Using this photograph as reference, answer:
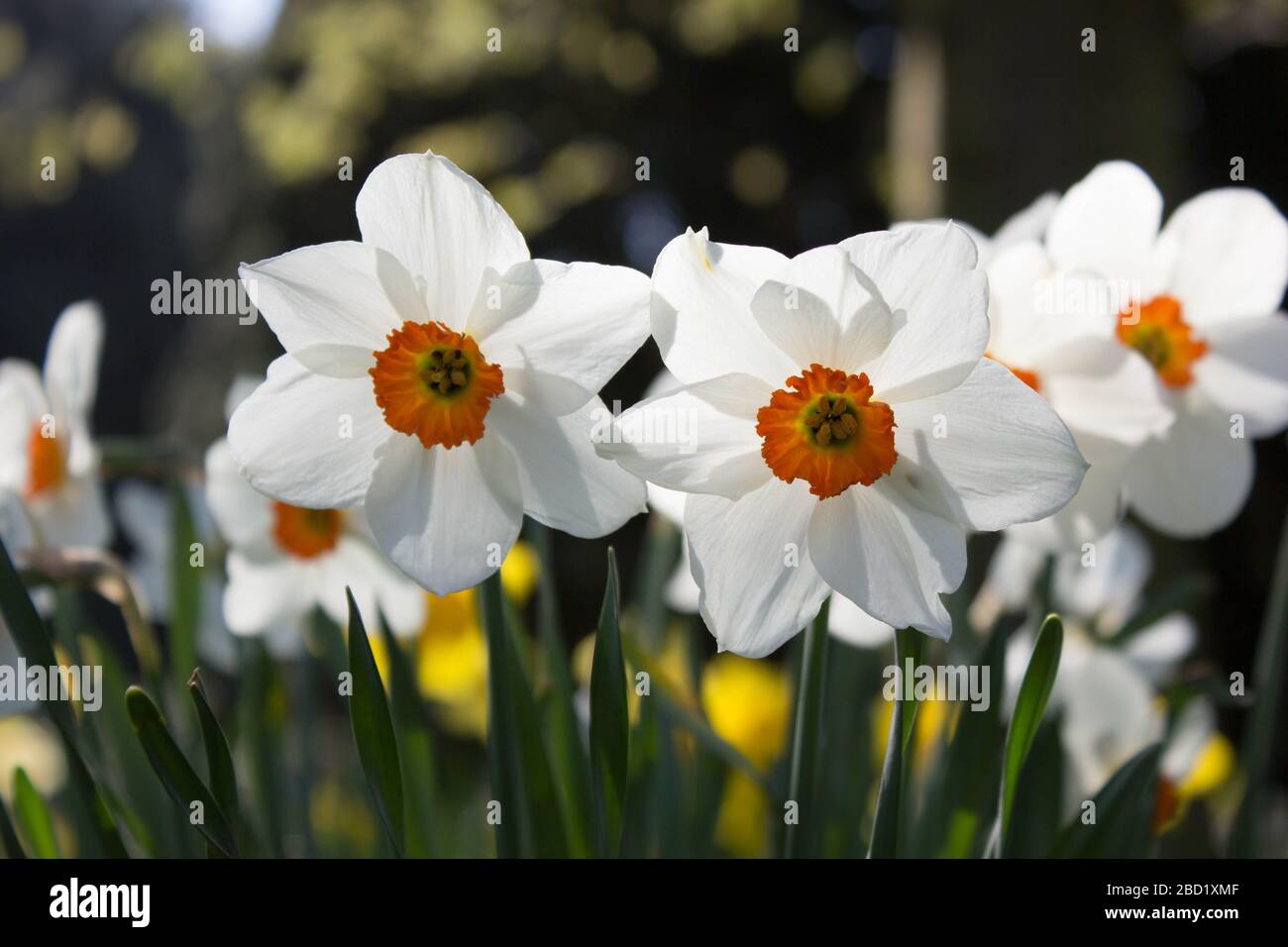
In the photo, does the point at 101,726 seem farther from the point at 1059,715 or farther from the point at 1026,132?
the point at 1026,132

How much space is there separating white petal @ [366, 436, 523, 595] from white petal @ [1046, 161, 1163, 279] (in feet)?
1.52

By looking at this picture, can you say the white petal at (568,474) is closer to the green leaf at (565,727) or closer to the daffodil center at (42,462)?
the green leaf at (565,727)

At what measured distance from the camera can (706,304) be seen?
25.0 inches

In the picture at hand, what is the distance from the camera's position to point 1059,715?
93cm

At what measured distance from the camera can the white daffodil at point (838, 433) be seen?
0.61 meters

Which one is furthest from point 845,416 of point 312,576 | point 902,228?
point 312,576

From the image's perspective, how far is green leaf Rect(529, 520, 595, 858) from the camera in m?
0.84

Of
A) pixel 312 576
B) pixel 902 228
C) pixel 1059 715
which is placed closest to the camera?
pixel 902 228

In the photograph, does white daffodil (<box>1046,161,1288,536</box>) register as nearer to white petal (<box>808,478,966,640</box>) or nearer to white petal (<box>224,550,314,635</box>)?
white petal (<box>808,478,966,640</box>)

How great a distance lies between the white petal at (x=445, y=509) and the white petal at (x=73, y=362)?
1.43 feet

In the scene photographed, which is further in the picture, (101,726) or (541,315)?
(101,726)

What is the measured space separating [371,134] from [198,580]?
435cm

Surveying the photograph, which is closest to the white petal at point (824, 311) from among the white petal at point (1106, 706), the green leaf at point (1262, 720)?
the green leaf at point (1262, 720)
